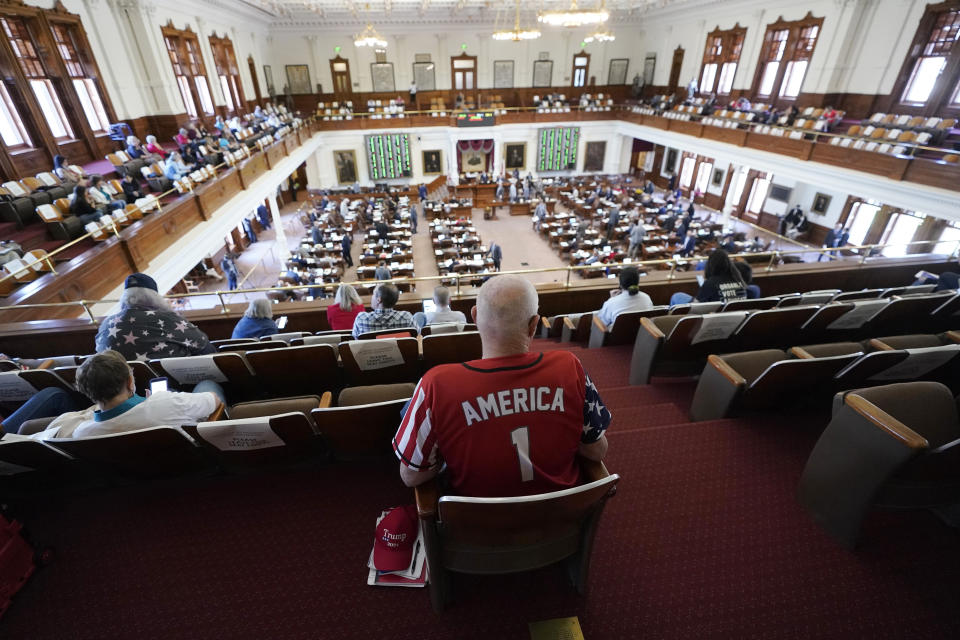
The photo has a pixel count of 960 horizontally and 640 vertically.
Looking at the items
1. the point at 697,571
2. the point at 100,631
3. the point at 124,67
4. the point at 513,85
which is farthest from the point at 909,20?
the point at 124,67

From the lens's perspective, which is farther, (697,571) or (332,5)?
(332,5)

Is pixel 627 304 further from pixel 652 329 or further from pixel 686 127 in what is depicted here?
pixel 686 127

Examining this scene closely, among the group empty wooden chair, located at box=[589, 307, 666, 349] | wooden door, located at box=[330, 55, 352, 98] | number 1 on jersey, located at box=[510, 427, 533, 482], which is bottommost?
empty wooden chair, located at box=[589, 307, 666, 349]

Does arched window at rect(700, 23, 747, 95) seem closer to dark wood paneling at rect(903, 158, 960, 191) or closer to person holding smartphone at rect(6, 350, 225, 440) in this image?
dark wood paneling at rect(903, 158, 960, 191)

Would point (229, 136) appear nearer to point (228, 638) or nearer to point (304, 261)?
point (304, 261)

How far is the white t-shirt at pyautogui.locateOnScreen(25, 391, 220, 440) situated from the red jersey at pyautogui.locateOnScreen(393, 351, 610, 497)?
1.45m

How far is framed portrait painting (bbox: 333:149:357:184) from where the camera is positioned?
64.6 ft

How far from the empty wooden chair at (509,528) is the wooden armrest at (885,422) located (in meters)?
1.16

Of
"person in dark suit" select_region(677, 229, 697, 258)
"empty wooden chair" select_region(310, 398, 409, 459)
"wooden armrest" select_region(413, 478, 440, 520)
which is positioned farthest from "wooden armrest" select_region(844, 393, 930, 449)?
"person in dark suit" select_region(677, 229, 697, 258)

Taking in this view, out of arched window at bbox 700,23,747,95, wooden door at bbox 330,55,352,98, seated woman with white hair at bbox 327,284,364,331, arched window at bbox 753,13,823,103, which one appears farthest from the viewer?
wooden door at bbox 330,55,352,98

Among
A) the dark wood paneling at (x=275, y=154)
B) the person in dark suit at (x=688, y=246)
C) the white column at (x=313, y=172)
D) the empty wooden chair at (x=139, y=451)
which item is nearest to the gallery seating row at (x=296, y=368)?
the empty wooden chair at (x=139, y=451)

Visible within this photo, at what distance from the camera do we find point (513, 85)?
22141 millimetres

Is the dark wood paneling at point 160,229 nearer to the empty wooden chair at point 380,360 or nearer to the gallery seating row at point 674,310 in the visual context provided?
the empty wooden chair at point 380,360

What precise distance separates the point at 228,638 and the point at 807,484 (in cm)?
271
